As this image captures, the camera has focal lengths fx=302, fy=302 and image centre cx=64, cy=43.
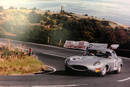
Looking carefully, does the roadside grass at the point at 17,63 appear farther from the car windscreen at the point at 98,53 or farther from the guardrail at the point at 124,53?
the guardrail at the point at 124,53

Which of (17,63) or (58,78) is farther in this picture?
(17,63)

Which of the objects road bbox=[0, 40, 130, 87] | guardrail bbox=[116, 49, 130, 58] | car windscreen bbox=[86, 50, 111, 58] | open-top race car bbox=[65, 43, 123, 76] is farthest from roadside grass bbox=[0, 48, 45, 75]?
guardrail bbox=[116, 49, 130, 58]

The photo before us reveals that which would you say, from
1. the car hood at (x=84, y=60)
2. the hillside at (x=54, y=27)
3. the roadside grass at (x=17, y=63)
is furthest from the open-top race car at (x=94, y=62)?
the roadside grass at (x=17, y=63)

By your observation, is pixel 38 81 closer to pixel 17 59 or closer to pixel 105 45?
pixel 17 59

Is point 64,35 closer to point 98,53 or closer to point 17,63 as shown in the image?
point 98,53

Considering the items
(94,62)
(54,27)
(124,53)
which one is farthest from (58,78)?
(124,53)

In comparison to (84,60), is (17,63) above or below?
below
